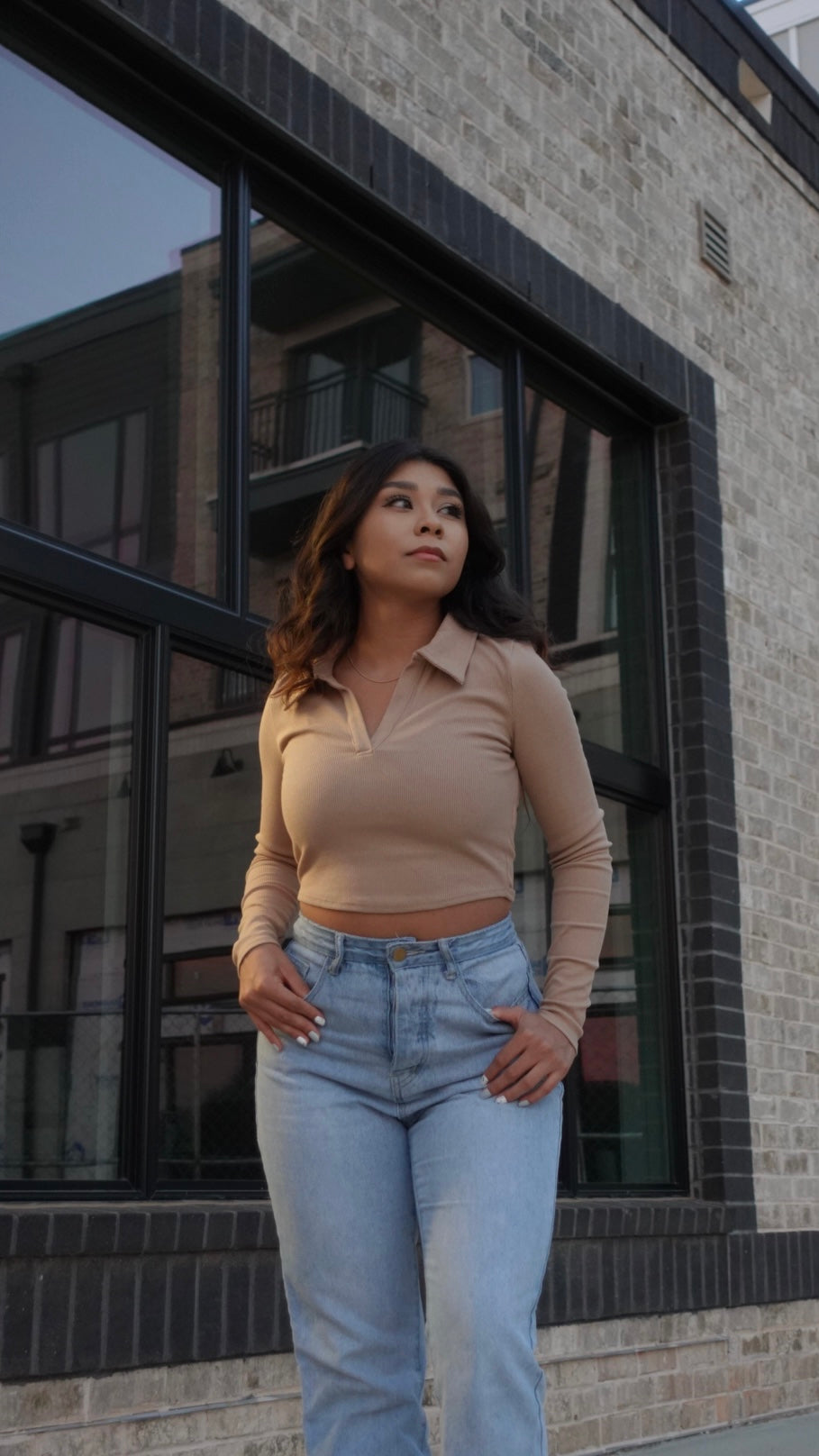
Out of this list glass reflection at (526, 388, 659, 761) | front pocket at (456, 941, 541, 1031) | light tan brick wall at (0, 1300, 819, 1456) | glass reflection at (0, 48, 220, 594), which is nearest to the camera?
front pocket at (456, 941, 541, 1031)

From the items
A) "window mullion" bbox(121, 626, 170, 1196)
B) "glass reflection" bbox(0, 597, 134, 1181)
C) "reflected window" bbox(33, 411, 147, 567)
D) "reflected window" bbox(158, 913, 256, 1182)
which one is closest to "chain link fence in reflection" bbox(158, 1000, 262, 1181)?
"reflected window" bbox(158, 913, 256, 1182)

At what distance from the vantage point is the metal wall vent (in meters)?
7.94

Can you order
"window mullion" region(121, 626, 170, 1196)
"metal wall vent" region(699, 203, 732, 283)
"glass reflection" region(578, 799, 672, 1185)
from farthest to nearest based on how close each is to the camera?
"metal wall vent" region(699, 203, 732, 283) < "glass reflection" region(578, 799, 672, 1185) < "window mullion" region(121, 626, 170, 1196)

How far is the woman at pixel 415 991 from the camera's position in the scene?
2379 millimetres

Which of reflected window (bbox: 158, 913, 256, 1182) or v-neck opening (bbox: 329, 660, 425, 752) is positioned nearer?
v-neck opening (bbox: 329, 660, 425, 752)

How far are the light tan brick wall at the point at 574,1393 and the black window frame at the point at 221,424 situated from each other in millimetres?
505

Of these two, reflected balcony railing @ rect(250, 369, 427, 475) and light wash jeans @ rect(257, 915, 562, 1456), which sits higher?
reflected balcony railing @ rect(250, 369, 427, 475)

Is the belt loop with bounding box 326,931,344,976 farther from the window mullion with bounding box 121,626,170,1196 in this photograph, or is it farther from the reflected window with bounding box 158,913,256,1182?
the reflected window with bounding box 158,913,256,1182

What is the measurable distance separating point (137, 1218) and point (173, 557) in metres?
2.07

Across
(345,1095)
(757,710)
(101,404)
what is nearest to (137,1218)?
(345,1095)

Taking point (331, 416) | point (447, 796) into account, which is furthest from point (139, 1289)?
point (331, 416)

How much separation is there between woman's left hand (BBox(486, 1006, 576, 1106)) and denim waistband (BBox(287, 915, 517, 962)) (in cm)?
9

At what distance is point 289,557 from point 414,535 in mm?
3284

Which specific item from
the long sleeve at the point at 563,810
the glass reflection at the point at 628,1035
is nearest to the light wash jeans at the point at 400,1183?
the long sleeve at the point at 563,810
